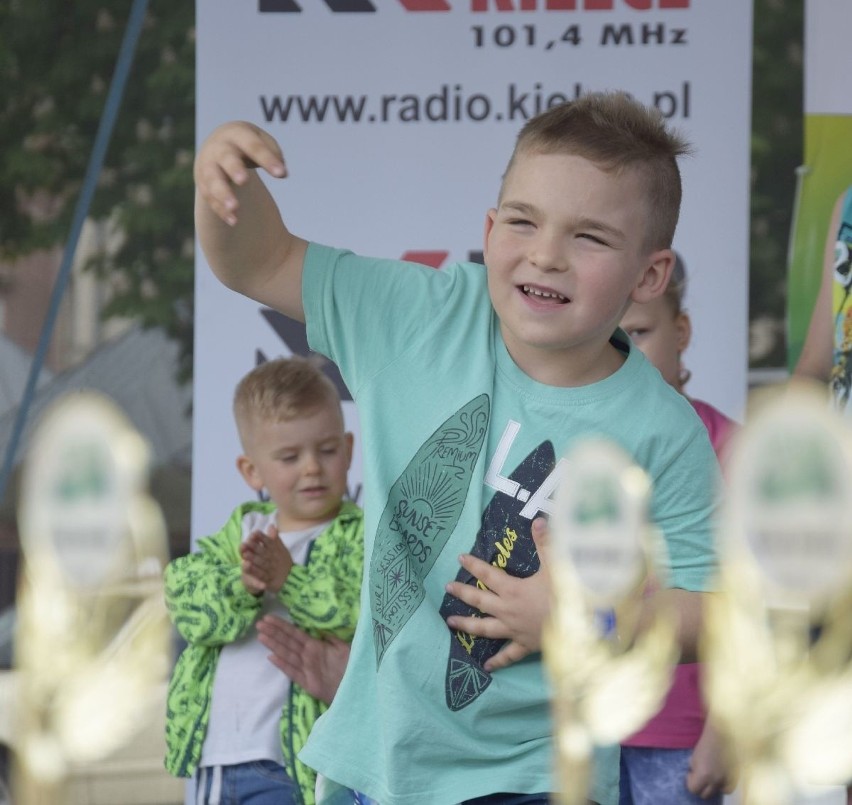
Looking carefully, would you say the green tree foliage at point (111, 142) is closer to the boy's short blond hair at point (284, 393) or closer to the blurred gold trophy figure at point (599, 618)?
the boy's short blond hair at point (284, 393)

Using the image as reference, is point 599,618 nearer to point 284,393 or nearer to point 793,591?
point 284,393

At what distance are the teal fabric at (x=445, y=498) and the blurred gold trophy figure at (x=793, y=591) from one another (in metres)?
1.47

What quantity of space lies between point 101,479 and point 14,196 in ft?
2.94

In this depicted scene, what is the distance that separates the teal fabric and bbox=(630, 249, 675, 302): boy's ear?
0.29ft

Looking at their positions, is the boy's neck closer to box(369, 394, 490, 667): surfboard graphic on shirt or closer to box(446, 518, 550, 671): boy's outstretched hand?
box(369, 394, 490, 667): surfboard graphic on shirt

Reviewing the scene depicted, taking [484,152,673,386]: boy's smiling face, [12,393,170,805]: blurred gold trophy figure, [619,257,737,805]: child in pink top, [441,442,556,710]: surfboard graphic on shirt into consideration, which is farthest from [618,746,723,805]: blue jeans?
[12,393,170,805]: blurred gold trophy figure

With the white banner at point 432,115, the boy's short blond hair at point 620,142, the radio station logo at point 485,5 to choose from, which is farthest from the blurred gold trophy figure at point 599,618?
the radio station logo at point 485,5

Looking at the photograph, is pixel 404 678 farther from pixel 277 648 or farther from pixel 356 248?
pixel 356 248

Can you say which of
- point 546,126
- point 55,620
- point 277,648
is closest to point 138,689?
point 55,620

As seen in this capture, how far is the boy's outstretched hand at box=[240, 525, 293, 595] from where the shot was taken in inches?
101

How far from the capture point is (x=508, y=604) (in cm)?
170

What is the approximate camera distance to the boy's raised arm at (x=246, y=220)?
164 centimetres

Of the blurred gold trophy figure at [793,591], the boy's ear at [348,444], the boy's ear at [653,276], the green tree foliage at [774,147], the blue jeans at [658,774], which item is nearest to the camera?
the boy's ear at [653,276]

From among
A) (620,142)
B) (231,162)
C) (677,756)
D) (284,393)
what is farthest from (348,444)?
(231,162)
